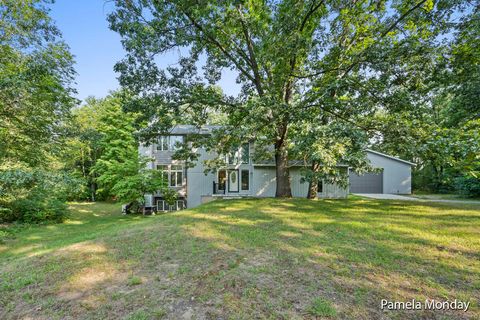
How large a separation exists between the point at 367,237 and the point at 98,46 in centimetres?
1199

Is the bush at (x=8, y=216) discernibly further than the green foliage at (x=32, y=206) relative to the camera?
A: Yes

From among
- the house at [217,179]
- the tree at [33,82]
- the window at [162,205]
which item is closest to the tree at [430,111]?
the house at [217,179]

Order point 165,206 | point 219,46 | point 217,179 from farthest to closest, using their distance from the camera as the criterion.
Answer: point 165,206
point 217,179
point 219,46

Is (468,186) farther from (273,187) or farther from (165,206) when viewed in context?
(165,206)

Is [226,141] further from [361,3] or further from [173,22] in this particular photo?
[361,3]

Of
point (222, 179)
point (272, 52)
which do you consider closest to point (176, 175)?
point (222, 179)

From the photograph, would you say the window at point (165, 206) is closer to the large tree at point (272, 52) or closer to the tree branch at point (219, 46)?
the large tree at point (272, 52)

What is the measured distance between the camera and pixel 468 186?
49.3 feet

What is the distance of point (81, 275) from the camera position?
3.78 m

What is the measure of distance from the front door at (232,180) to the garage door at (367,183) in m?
11.0

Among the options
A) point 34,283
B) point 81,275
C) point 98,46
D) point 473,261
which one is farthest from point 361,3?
point 34,283

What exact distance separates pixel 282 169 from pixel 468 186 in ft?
43.8

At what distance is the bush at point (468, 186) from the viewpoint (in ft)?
48.0

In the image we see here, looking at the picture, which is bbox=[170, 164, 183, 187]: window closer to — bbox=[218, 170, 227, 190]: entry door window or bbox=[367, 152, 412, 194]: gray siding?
bbox=[218, 170, 227, 190]: entry door window
